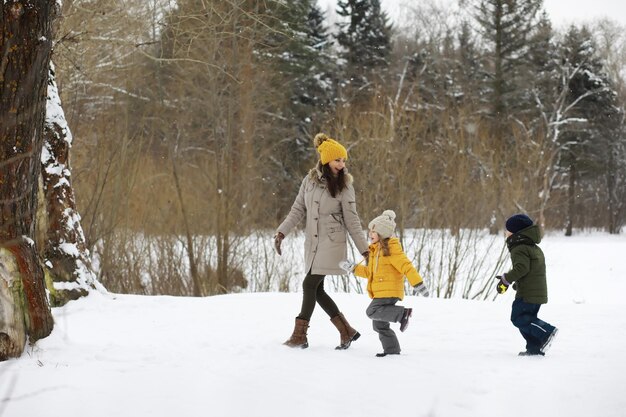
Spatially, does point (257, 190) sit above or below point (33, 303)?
above

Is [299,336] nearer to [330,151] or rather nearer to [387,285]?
[387,285]

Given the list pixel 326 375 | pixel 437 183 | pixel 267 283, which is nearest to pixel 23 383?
pixel 326 375

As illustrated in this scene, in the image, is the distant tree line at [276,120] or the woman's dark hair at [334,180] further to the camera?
the distant tree line at [276,120]

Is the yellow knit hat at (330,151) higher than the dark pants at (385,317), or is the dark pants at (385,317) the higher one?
the yellow knit hat at (330,151)

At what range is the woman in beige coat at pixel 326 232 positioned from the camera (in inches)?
213

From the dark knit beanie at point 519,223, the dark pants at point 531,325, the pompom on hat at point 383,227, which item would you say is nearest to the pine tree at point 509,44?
the dark knit beanie at point 519,223

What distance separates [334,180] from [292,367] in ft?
5.23

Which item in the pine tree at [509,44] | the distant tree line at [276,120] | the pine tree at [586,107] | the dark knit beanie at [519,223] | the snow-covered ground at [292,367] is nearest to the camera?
the snow-covered ground at [292,367]

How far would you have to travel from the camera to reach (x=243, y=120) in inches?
651

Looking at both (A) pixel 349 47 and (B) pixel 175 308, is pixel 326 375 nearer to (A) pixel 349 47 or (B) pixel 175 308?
(B) pixel 175 308

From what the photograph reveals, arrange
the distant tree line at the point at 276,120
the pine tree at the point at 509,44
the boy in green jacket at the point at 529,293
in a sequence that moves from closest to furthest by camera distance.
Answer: the boy in green jacket at the point at 529,293
the distant tree line at the point at 276,120
the pine tree at the point at 509,44

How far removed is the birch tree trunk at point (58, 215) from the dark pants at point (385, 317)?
3.58 metres

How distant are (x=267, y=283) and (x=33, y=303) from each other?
8763 millimetres

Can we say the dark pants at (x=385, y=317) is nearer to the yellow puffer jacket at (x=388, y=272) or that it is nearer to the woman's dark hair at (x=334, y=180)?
the yellow puffer jacket at (x=388, y=272)
